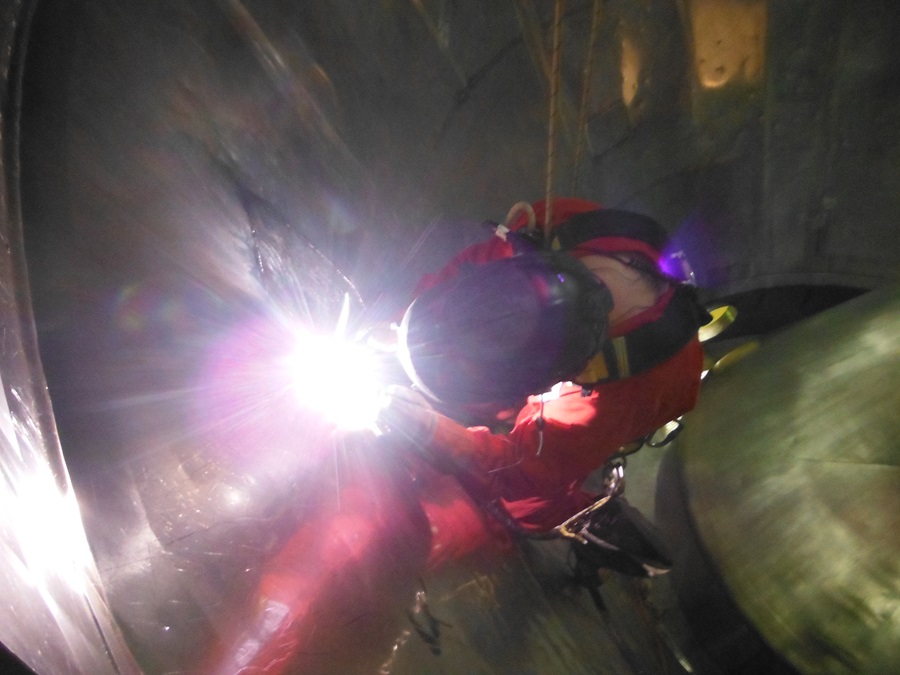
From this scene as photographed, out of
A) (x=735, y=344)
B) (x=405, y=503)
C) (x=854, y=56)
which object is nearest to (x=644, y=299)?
(x=405, y=503)

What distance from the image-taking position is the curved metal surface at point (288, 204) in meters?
1.01

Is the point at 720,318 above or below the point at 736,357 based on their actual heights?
above

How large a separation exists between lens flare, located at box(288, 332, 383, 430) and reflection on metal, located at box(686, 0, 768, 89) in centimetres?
180

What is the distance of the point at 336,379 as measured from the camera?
1.58 m

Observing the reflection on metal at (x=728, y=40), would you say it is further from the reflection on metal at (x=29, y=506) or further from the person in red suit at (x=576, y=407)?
the reflection on metal at (x=29, y=506)

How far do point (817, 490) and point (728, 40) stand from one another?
1.70 metres

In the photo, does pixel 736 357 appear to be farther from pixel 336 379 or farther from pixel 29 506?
pixel 29 506

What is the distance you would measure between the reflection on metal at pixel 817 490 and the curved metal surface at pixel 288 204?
1.87 ft

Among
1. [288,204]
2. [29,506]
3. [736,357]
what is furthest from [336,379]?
[736,357]

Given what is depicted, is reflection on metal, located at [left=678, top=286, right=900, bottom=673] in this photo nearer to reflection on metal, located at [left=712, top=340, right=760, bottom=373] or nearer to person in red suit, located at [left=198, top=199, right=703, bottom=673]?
reflection on metal, located at [left=712, top=340, right=760, bottom=373]

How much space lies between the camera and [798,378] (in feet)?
7.15

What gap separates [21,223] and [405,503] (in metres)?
1.08

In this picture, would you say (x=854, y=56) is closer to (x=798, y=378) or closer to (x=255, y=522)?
(x=798, y=378)

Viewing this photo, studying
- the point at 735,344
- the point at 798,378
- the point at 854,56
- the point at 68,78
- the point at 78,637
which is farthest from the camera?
the point at 735,344
